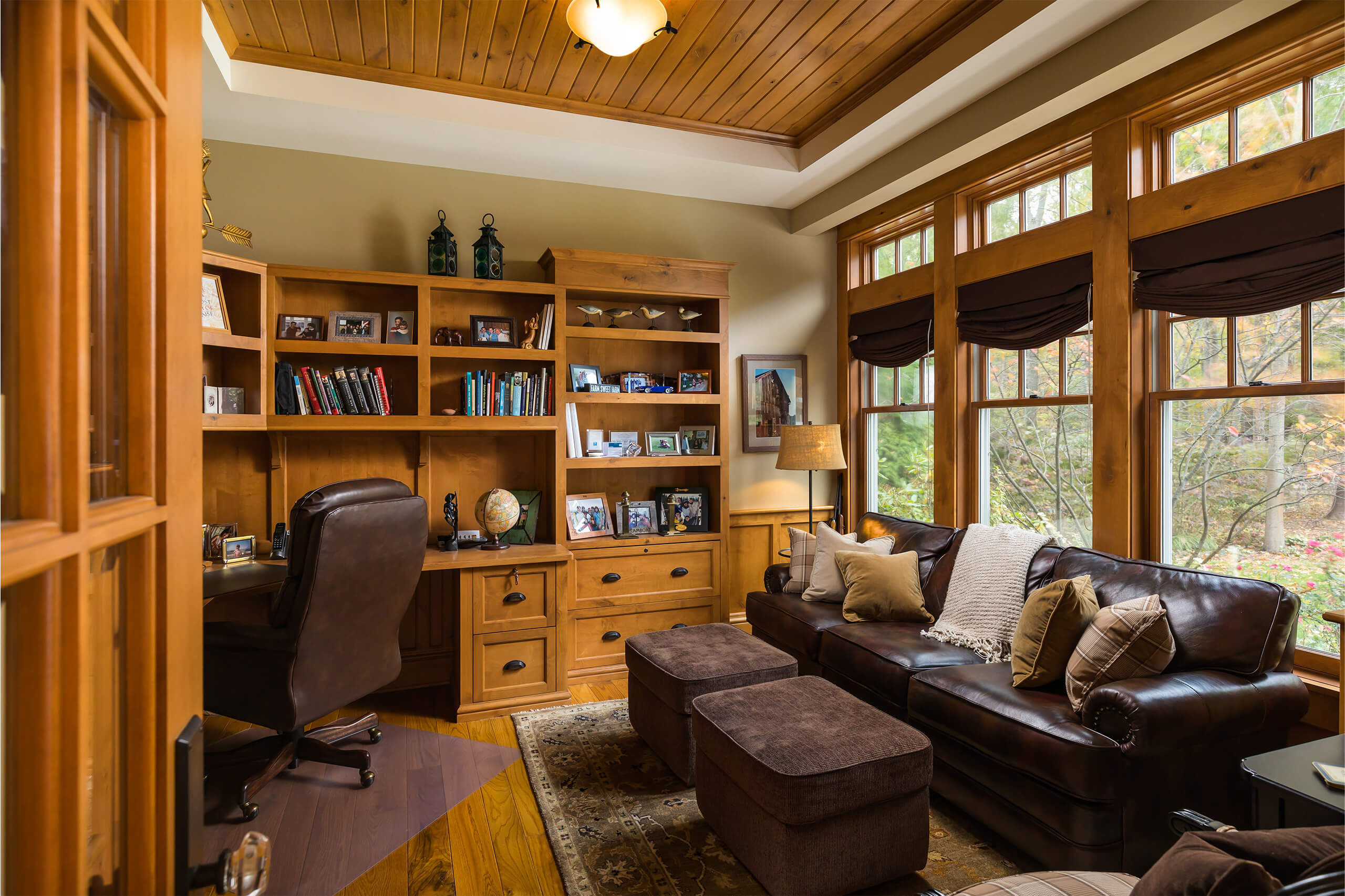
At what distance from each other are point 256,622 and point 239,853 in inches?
82.0

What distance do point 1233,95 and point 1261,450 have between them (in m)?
1.32

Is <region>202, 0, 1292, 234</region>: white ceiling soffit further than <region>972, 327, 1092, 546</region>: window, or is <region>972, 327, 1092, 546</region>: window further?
<region>972, 327, 1092, 546</region>: window

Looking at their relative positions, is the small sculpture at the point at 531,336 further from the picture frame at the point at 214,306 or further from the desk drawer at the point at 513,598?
the picture frame at the point at 214,306

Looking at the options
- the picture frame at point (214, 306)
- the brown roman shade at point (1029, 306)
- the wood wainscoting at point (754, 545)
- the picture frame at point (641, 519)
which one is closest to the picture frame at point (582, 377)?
the picture frame at point (641, 519)

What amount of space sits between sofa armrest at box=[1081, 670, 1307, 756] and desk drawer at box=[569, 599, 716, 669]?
2314 millimetres

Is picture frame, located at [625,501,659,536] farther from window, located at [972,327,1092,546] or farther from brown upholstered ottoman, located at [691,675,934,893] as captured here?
brown upholstered ottoman, located at [691,675,934,893]

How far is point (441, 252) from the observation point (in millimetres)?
3660

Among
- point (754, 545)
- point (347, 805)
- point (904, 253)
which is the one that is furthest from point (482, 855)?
point (904, 253)

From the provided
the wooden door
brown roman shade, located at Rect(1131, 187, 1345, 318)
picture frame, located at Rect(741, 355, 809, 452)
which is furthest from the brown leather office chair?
brown roman shade, located at Rect(1131, 187, 1345, 318)

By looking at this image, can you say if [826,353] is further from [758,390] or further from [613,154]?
[613,154]

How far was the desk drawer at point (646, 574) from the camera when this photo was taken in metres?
3.85

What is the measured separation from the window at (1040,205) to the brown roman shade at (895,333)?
514mm

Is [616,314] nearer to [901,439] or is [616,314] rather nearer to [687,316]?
[687,316]

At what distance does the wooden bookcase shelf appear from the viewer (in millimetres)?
3342
